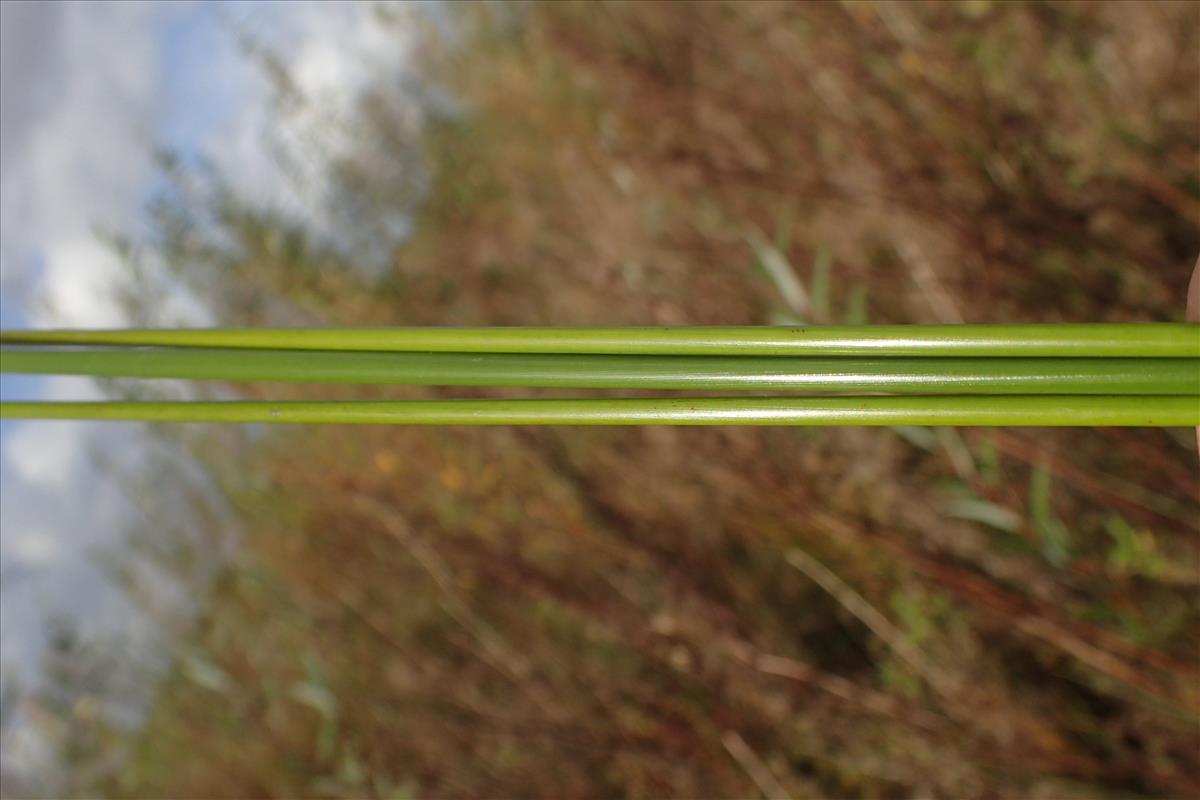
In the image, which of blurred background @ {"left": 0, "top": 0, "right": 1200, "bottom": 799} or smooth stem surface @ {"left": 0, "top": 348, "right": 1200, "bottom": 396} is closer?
smooth stem surface @ {"left": 0, "top": 348, "right": 1200, "bottom": 396}

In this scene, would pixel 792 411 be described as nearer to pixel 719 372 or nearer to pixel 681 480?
pixel 719 372

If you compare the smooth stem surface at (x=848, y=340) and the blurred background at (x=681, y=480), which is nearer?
the smooth stem surface at (x=848, y=340)

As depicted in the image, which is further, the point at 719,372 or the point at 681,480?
the point at 681,480

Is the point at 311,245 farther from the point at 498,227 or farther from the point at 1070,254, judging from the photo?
the point at 1070,254

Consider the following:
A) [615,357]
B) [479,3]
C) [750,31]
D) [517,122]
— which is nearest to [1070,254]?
[750,31]

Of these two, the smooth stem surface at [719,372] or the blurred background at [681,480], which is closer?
the smooth stem surface at [719,372]

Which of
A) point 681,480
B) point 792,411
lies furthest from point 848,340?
point 681,480
